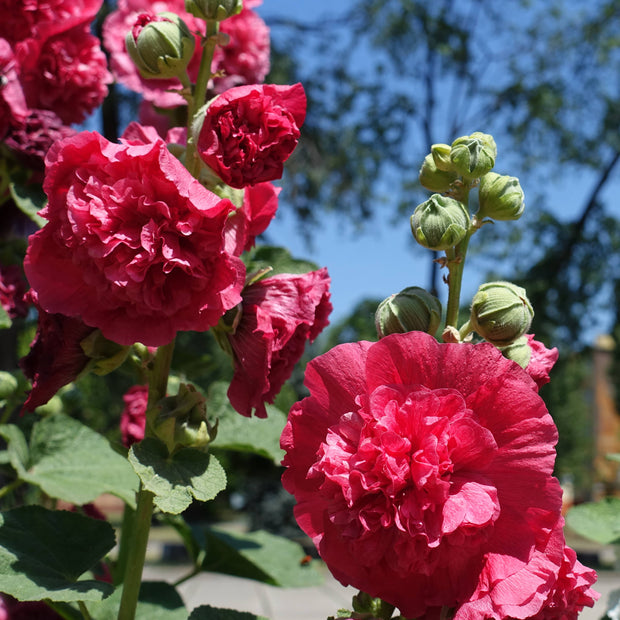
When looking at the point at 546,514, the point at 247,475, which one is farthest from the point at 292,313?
the point at 247,475

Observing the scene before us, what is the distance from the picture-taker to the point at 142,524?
0.86m

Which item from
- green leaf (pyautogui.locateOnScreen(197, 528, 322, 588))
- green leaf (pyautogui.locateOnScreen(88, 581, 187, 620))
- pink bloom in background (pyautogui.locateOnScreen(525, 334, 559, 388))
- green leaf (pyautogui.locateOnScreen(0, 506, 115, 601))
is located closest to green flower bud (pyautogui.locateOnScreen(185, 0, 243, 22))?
pink bloom in background (pyautogui.locateOnScreen(525, 334, 559, 388))

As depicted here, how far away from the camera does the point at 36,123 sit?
1.24m

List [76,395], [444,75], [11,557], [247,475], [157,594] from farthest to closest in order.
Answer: [247,475]
[444,75]
[76,395]
[157,594]
[11,557]

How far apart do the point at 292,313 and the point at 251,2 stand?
1.91 feet

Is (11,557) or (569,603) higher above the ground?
(569,603)

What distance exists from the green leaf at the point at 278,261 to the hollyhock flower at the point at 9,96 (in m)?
0.44

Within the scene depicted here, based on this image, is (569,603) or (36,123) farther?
(36,123)

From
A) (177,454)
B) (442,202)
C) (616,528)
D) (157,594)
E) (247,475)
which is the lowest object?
(247,475)

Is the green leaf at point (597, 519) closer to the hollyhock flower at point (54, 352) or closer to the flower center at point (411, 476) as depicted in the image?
the flower center at point (411, 476)

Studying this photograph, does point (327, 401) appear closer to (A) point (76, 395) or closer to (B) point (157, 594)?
(B) point (157, 594)

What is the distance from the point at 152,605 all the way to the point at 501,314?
72 centimetres

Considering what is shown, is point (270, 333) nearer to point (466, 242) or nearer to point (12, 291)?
point (466, 242)

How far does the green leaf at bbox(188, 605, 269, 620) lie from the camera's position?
2.71 feet
